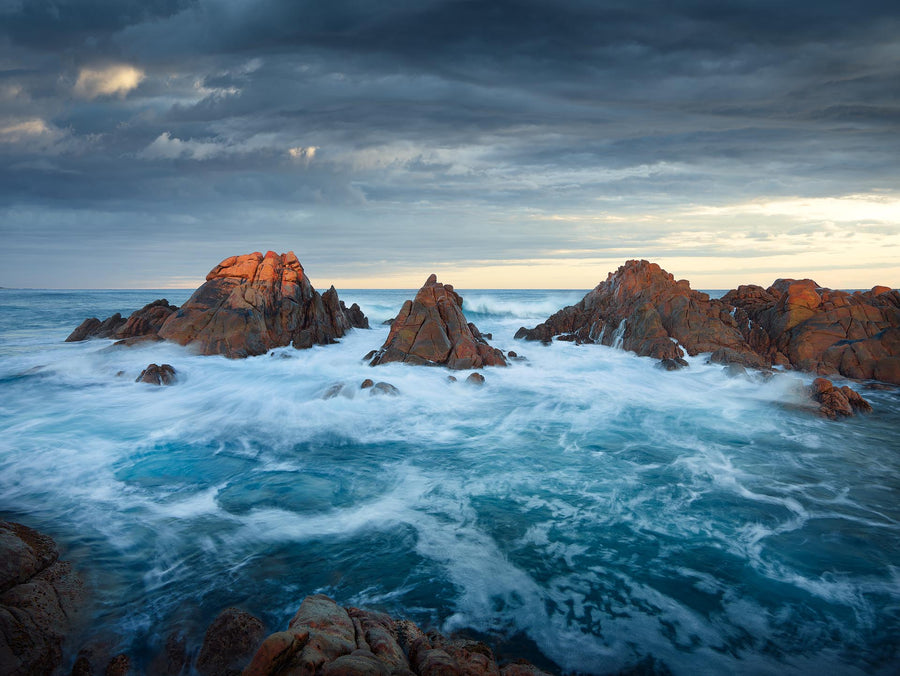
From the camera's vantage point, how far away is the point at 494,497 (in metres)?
12.3

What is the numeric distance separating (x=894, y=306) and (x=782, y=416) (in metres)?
14.7

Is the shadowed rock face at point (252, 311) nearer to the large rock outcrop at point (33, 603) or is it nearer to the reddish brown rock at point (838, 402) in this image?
the large rock outcrop at point (33, 603)

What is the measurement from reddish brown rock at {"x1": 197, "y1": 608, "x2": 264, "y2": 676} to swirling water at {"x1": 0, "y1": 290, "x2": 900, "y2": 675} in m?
0.86

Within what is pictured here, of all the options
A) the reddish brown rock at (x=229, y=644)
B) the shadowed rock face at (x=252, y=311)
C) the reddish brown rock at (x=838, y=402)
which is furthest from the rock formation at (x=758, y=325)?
the reddish brown rock at (x=229, y=644)

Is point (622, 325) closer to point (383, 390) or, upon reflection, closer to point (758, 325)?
point (758, 325)

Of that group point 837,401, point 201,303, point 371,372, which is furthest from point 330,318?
point 837,401

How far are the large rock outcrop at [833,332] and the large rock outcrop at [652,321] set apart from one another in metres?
1.74

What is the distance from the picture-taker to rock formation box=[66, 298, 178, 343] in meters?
29.7

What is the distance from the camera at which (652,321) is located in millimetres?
31266

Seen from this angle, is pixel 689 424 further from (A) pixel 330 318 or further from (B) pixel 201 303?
(B) pixel 201 303

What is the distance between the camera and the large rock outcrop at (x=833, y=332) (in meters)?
24.9

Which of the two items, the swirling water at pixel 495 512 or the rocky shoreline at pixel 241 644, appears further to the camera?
the swirling water at pixel 495 512

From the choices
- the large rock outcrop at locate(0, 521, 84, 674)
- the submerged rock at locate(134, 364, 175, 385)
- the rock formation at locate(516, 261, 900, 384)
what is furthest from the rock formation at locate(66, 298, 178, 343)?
the rock formation at locate(516, 261, 900, 384)

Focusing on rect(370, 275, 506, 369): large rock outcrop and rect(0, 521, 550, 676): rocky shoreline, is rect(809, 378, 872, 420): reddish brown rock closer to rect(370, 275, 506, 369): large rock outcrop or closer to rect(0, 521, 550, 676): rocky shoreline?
rect(370, 275, 506, 369): large rock outcrop
